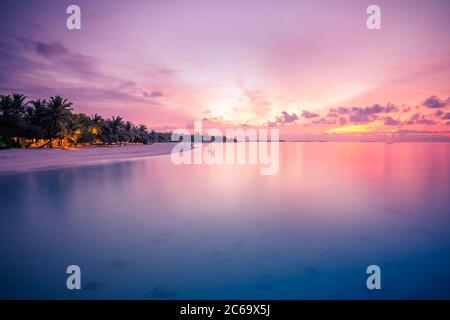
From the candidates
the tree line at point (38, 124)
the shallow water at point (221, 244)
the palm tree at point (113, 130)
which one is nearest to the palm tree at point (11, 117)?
the tree line at point (38, 124)

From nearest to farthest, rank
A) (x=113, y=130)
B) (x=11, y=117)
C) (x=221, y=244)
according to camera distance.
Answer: (x=221, y=244) → (x=11, y=117) → (x=113, y=130)

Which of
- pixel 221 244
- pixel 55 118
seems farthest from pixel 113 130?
pixel 221 244

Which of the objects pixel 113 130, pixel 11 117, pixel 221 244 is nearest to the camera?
pixel 221 244

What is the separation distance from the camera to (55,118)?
41.8 meters

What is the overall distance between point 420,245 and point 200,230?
24.1 feet

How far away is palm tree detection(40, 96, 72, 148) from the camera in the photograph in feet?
137

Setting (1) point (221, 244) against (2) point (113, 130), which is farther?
(2) point (113, 130)

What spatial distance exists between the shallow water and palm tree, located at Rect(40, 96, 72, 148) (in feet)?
117

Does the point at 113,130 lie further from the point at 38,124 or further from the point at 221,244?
the point at 221,244

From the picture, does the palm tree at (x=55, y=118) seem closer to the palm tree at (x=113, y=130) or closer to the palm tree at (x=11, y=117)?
the palm tree at (x=11, y=117)

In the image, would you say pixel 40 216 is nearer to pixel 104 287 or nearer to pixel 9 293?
pixel 9 293

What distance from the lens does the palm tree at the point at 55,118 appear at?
41656mm

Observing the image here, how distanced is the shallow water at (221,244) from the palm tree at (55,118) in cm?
3555

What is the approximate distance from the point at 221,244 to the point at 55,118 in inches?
1924
